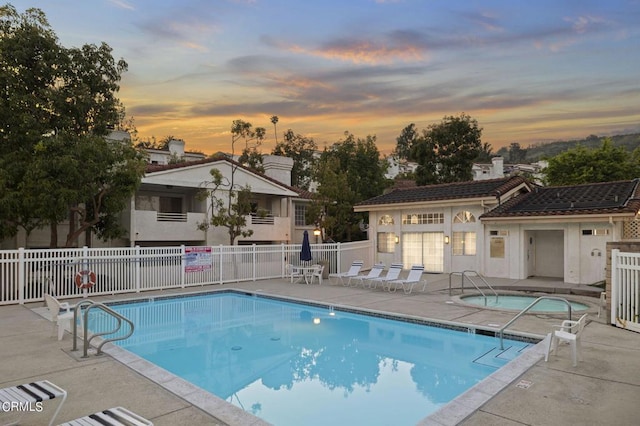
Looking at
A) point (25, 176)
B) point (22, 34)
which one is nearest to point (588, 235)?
point (25, 176)

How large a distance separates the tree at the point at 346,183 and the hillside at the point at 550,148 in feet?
288

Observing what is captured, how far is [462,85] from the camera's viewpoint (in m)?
23.0

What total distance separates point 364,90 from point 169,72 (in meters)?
11.3

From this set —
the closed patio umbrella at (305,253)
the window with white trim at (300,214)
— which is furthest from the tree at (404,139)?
the closed patio umbrella at (305,253)

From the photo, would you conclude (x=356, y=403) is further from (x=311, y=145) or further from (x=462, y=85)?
(x=311, y=145)

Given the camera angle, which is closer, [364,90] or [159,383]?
[159,383]

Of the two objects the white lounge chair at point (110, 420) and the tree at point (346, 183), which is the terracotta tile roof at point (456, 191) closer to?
the tree at point (346, 183)

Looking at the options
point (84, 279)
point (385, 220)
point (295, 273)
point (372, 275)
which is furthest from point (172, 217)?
point (372, 275)

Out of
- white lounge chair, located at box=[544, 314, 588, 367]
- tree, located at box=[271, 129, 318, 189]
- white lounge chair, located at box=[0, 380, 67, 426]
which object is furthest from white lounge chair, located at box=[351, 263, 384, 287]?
tree, located at box=[271, 129, 318, 189]

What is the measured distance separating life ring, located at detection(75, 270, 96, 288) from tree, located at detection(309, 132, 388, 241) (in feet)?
46.6

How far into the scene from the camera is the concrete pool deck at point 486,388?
4.71 metres

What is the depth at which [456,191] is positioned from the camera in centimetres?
2105

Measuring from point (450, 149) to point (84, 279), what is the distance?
3015cm

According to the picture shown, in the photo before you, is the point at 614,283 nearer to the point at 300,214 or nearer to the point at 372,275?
the point at 372,275
